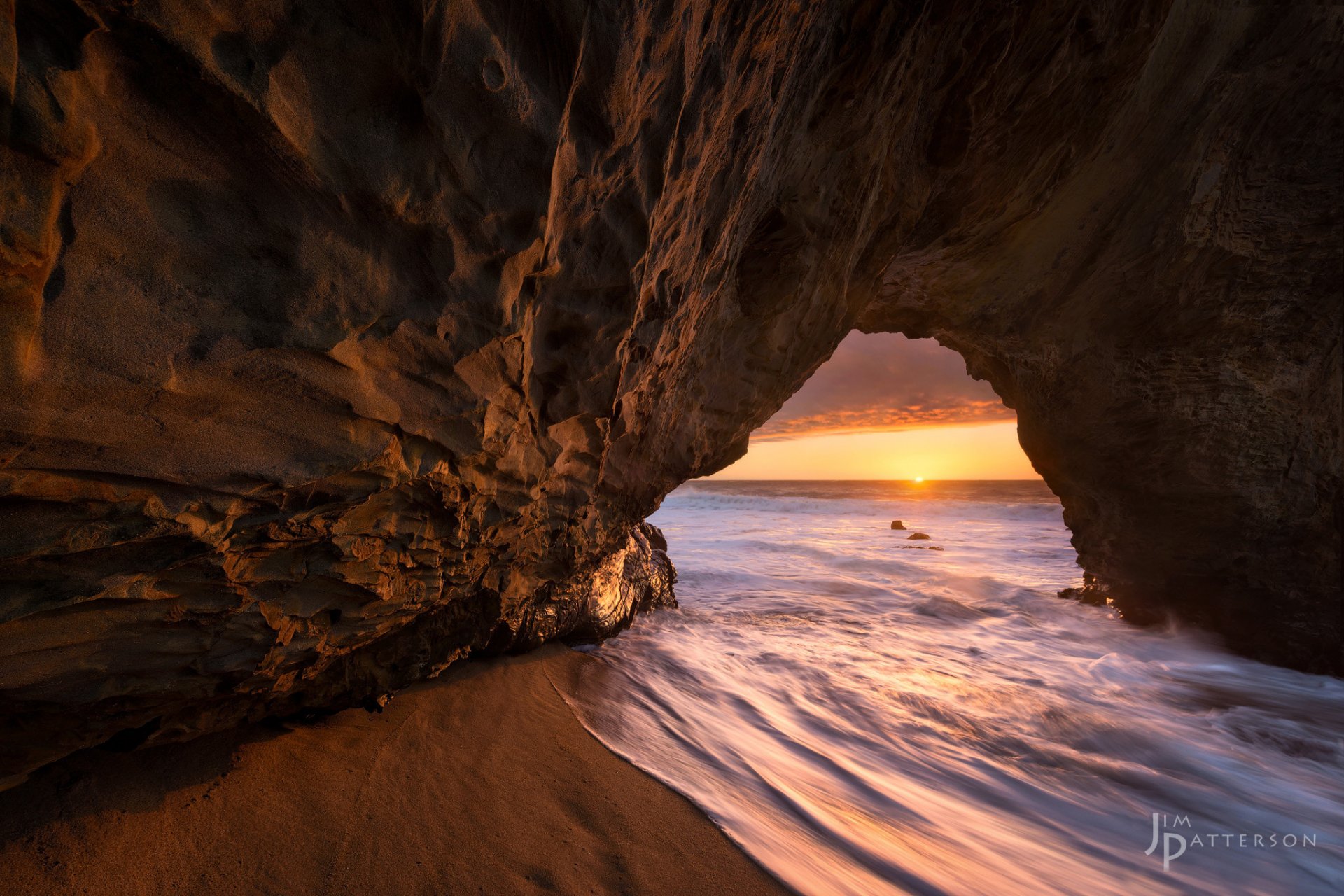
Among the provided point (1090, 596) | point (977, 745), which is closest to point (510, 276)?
point (977, 745)

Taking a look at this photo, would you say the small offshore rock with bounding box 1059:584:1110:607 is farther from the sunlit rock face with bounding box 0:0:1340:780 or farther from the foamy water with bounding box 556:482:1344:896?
the sunlit rock face with bounding box 0:0:1340:780

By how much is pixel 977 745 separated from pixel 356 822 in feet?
12.1

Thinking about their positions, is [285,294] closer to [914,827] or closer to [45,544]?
[45,544]

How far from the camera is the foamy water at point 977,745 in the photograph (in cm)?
237

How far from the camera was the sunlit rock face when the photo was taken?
116 centimetres

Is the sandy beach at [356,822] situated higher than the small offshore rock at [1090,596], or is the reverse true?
the sandy beach at [356,822]

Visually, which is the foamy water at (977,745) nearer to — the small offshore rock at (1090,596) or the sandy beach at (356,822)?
the small offshore rock at (1090,596)

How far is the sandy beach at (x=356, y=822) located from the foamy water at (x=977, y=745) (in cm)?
35

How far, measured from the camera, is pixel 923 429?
34469 millimetres

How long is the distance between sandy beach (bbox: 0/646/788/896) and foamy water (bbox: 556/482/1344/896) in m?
0.35
